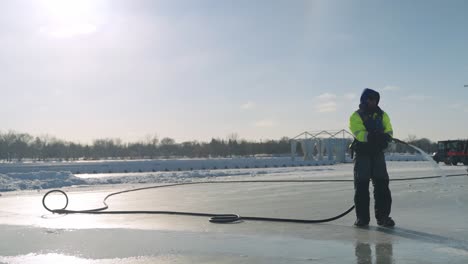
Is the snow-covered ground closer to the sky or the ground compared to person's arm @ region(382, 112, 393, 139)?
closer to the ground

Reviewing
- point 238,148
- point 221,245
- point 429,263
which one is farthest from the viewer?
point 238,148

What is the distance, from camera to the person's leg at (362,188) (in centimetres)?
716

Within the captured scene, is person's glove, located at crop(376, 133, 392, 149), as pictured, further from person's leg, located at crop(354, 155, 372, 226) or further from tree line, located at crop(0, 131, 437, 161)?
tree line, located at crop(0, 131, 437, 161)

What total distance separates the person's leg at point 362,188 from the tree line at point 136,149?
428 ft

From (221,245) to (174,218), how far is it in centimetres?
295

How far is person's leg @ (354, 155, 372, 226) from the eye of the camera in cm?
716

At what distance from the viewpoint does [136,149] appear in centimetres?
15350

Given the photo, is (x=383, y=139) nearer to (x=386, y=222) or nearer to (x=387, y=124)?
(x=387, y=124)

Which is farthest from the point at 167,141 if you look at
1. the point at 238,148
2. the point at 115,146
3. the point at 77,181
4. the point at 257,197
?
the point at 257,197

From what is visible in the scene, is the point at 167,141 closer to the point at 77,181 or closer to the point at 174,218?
the point at 77,181

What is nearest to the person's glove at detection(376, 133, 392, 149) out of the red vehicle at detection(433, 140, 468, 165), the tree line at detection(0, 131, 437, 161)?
the red vehicle at detection(433, 140, 468, 165)

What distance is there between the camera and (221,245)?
600 centimetres

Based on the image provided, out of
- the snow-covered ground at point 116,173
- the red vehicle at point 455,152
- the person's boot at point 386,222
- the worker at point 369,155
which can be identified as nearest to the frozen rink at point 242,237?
the person's boot at point 386,222

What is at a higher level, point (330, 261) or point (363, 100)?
point (363, 100)
